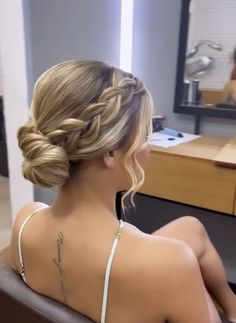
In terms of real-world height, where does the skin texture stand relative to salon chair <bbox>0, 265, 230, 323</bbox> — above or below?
above

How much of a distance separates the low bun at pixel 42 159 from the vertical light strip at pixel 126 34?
47.9 inches

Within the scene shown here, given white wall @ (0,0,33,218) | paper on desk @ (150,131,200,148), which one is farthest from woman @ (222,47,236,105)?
white wall @ (0,0,33,218)

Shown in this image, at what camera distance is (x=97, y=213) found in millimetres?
671

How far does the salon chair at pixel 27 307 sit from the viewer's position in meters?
0.60

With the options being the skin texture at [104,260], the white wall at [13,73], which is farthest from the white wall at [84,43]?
the skin texture at [104,260]

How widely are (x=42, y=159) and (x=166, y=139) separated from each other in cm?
98

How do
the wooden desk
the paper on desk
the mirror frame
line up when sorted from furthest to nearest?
the mirror frame
the paper on desk
the wooden desk

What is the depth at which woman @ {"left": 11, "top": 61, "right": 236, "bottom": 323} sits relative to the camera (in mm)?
606

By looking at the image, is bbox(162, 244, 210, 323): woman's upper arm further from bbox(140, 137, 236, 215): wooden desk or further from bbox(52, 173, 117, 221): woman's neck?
bbox(140, 137, 236, 215): wooden desk

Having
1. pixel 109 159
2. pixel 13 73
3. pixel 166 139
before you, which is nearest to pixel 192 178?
pixel 166 139

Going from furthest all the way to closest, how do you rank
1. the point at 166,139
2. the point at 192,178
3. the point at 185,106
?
1. the point at 185,106
2. the point at 166,139
3. the point at 192,178

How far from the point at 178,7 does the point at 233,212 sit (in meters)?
0.99

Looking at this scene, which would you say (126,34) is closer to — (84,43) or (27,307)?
(84,43)

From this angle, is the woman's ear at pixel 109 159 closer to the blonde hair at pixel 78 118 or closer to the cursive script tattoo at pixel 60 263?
the blonde hair at pixel 78 118
